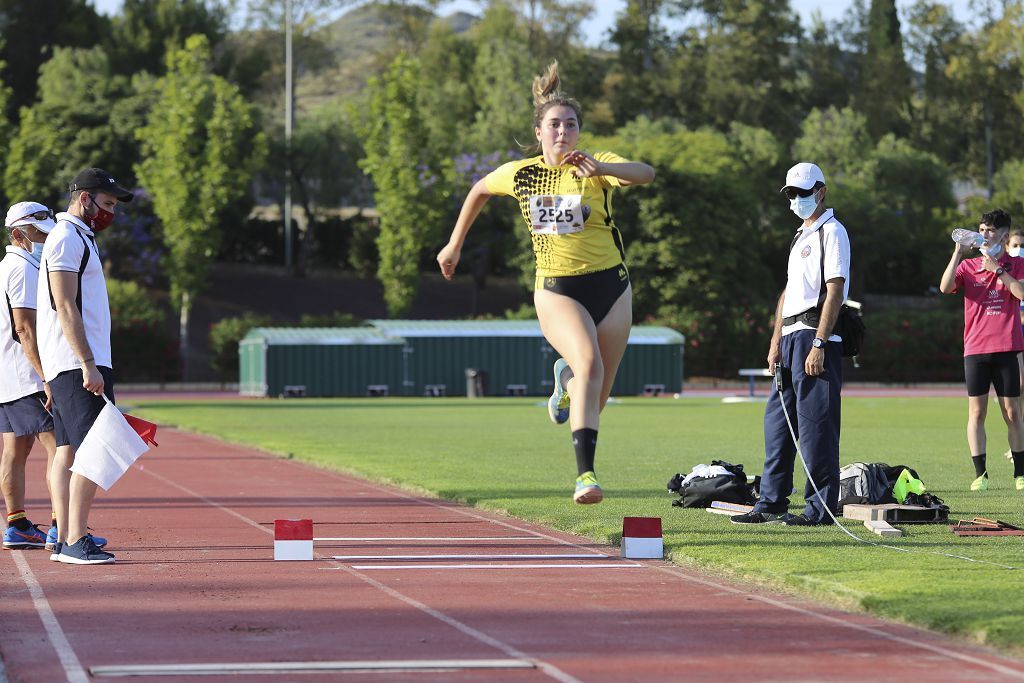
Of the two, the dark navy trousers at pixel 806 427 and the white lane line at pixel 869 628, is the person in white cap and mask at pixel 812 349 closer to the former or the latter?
the dark navy trousers at pixel 806 427

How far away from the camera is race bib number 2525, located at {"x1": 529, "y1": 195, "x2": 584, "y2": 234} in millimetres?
9250

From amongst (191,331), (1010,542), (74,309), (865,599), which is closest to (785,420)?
(1010,542)

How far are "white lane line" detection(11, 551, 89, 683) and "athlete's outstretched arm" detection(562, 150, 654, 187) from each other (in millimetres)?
3682

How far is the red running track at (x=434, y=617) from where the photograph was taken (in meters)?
6.10

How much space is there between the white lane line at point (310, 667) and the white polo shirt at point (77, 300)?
140 inches

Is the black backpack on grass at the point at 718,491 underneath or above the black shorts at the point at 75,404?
underneath

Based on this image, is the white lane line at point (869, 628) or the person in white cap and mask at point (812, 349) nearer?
the white lane line at point (869, 628)

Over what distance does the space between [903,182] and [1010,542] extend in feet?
239

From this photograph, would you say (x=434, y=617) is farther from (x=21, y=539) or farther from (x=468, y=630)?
(x=21, y=539)

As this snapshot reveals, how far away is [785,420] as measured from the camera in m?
10.7

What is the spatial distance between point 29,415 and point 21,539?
31.5 inches

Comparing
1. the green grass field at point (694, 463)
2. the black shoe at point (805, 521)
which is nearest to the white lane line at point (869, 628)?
the green grass field at point (694, 463)

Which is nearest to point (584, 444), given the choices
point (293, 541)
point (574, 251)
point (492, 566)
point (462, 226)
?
point (492, 566)

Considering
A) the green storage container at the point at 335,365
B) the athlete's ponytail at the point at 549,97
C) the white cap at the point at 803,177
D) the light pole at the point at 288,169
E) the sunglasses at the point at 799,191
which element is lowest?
the green storage container at the point at 335,365
